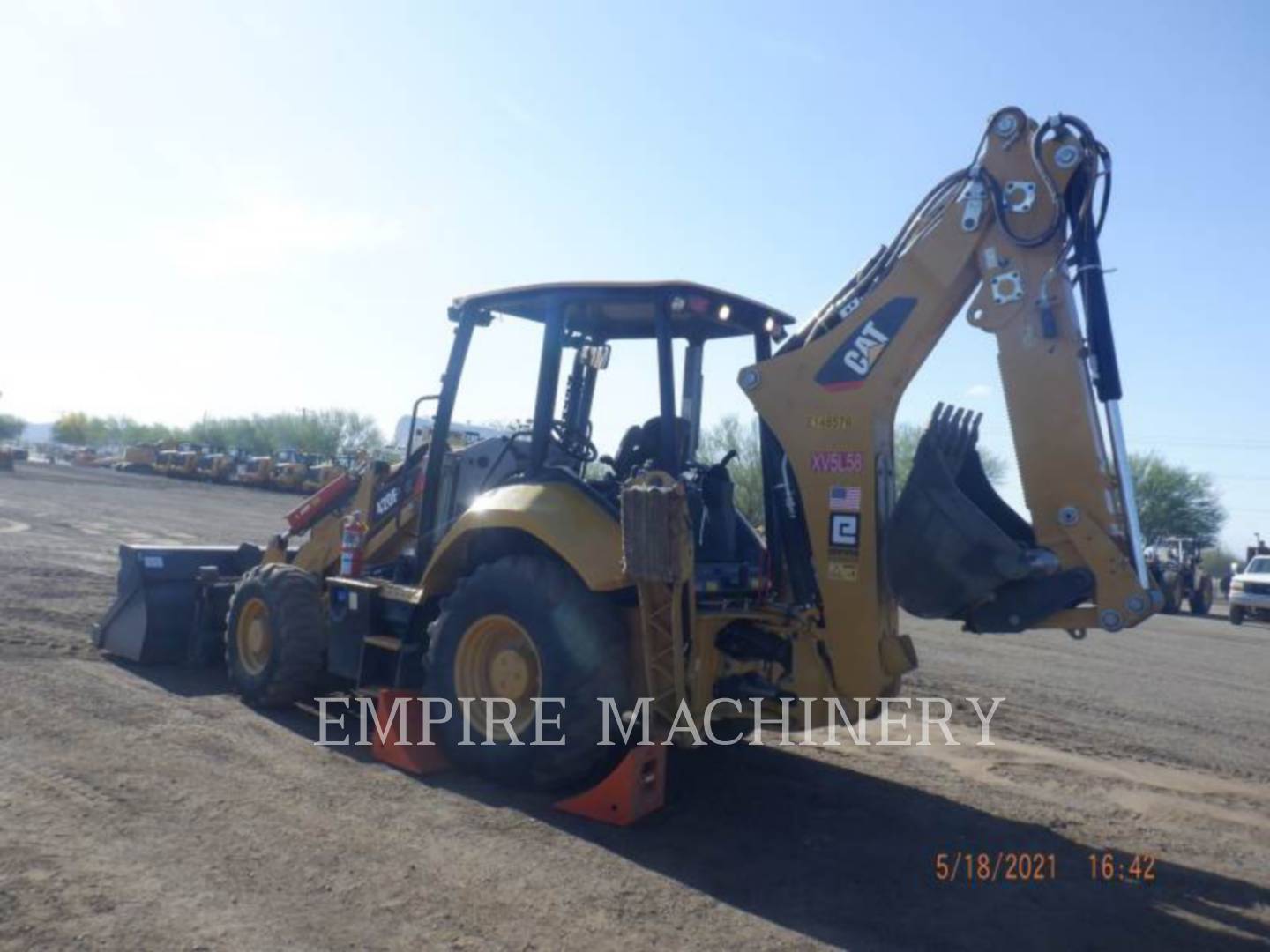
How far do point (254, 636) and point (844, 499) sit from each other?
454cm

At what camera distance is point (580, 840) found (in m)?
5.13

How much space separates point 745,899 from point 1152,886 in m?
1.94

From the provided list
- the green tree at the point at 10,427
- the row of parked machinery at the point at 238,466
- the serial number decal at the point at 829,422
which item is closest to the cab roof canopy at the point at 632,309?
the serial number decal at the point at 829,422

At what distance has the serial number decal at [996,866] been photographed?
16.3 ft

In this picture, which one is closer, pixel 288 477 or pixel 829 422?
pixel 829 422

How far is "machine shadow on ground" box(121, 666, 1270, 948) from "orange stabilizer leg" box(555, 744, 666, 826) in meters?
0.07

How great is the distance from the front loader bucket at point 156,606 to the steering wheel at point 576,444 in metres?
3.76

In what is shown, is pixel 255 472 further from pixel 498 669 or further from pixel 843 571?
pixel 843 571

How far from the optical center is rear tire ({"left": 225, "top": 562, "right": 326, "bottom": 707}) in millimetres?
7266

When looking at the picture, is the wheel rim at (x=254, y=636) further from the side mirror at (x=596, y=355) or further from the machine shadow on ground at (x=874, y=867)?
the side mirror at (x=596, y=355)

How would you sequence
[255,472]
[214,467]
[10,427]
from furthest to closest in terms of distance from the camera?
[10,427] < [214,467] < [255,472]

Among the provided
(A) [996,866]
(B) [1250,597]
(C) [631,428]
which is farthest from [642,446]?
(B) [1250,597]

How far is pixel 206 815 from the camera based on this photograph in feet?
16.9

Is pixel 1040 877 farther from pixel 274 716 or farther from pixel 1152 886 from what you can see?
pixel 274 716
